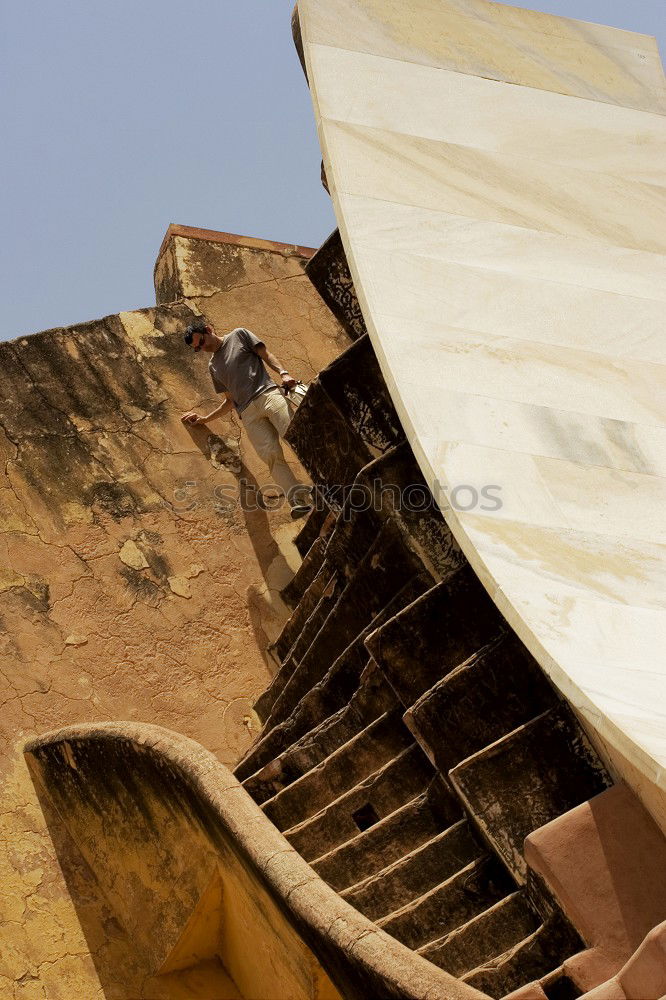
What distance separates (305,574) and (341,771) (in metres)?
1.16

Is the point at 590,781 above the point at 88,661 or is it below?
below

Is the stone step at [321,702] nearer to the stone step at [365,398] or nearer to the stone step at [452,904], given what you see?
the stone step at [365,398]

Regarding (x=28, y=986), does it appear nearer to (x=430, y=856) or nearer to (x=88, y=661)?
(x=88, y=661)

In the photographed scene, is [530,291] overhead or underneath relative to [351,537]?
overhead

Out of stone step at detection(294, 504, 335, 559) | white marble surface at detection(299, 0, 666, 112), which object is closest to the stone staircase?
stone step at detection(294, 504, 335, 559)

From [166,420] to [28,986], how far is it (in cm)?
204

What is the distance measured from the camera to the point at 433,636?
2.92 metres

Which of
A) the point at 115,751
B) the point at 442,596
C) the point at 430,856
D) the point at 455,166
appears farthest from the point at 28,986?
the point at 455,166

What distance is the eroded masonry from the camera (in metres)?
2.55

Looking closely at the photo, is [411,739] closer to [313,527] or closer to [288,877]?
[288,877]

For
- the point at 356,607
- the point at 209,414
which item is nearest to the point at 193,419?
the point at 209,414

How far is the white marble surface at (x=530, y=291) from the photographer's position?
262cm

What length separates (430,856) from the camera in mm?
2799

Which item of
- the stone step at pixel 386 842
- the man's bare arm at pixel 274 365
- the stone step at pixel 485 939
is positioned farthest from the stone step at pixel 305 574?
the stone step at pixel 485 939
